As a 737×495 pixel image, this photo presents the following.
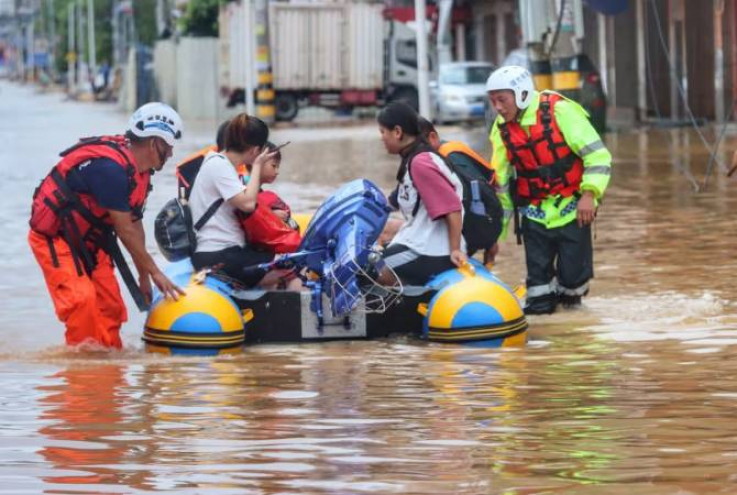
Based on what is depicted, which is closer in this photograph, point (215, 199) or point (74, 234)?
point (74, 234)

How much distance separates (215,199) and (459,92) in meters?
30.6

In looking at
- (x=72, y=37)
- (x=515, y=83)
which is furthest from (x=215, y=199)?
(x=72, y=37)

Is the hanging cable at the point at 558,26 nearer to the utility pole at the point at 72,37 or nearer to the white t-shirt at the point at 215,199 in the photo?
the white t-shirt at the point at 215,199

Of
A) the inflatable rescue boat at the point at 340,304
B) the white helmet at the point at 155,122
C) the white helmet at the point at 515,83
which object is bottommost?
the inflatable rescue boat at the point at 340,304

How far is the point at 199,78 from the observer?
5544cm

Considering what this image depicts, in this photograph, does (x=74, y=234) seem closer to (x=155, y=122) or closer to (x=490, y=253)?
(x=155, y=122)

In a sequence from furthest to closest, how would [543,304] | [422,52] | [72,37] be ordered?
[72,37] → [422,52] → [543,304]

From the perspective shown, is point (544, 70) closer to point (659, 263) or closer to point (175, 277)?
point (659, 263)

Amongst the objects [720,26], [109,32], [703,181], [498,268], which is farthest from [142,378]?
[109,32]

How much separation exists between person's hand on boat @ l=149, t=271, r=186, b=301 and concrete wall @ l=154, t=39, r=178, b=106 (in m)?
51.4

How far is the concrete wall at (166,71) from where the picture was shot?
62316mm

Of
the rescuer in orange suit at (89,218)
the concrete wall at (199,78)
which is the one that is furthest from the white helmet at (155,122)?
the concrete wall at (199,78)

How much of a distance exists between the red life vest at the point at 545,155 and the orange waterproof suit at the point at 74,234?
226 centimetres

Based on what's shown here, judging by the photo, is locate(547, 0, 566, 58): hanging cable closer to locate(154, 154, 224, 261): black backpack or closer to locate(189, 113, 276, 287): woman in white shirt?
locate(189, 113, 276, 287): woman in white shirt
